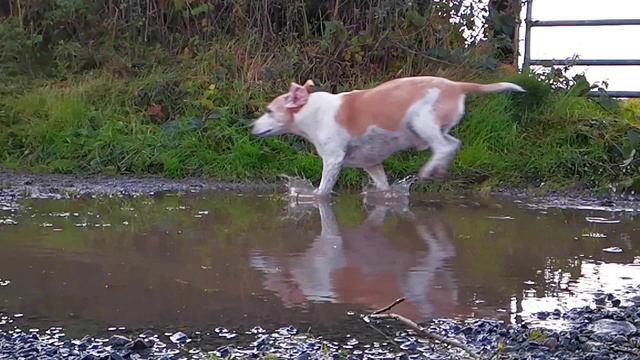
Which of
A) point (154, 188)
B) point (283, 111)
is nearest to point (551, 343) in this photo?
point (283, 111)

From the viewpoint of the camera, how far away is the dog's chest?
576 cm

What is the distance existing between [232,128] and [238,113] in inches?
11.3

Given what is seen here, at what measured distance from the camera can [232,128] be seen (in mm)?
7492

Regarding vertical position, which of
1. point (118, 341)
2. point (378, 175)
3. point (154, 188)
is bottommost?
point (154, 188)

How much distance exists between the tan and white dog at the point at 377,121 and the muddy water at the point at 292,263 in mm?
431

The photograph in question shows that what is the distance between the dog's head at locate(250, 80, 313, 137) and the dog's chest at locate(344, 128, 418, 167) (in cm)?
43

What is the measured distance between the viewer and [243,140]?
24.0ft

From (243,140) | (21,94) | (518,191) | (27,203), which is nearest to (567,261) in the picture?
(518,191)

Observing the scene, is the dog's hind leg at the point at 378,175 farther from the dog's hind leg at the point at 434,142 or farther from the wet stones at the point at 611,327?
the wet stones at the point at 611,327

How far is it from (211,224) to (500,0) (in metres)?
5.04

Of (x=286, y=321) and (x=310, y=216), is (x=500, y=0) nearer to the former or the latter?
(x=310, y=216)

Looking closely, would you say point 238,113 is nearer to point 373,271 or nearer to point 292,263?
point 292,263

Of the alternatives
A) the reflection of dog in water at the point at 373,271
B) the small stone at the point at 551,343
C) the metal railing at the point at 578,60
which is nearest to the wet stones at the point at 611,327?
the small stone at the point at 551,343

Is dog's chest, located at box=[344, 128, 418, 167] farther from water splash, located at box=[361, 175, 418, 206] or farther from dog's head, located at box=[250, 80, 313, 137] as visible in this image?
dog's head, located at box=[250, 80, 313, 137]
